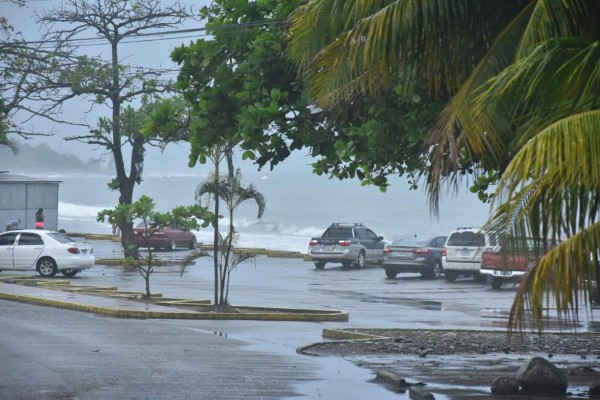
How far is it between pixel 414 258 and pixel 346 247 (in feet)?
17.5

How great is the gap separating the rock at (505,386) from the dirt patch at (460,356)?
0.14m

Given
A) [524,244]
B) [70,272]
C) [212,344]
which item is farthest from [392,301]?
[524,244]

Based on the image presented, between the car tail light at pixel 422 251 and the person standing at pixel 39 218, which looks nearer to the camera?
the car tail light at pixel 422 251

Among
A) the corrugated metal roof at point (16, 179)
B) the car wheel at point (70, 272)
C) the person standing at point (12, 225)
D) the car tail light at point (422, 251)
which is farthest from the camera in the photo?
the corrugated metal roof at point (16, 179)

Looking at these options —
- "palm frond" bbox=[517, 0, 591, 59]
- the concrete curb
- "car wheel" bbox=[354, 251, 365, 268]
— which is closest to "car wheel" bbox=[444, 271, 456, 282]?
"car wheel" bbox=[354, 251, 365, 268]

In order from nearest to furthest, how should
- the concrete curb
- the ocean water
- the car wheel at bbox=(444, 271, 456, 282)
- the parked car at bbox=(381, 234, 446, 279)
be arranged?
the concrete curb < the car wheel at bbox=(444, 271, 456, 282) < the parked car at bbox=(381, 234, 446, 279) < the ocean water

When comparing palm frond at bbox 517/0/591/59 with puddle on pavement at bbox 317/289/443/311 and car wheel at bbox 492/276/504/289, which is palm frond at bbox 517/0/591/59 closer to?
puddle on pavement at bbox 317/289/443/311

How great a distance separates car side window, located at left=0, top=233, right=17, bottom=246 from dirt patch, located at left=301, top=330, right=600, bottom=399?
17.8 meters

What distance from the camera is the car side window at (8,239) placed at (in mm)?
34406

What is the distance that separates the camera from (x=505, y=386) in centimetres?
1255

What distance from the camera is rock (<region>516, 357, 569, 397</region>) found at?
494 inches

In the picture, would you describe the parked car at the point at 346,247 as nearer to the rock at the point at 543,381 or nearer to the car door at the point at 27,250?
the car door at the point at 27,250

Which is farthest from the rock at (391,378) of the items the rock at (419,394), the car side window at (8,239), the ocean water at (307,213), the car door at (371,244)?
the ocean water at (307,213)

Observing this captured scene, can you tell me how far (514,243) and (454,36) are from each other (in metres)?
2.90
